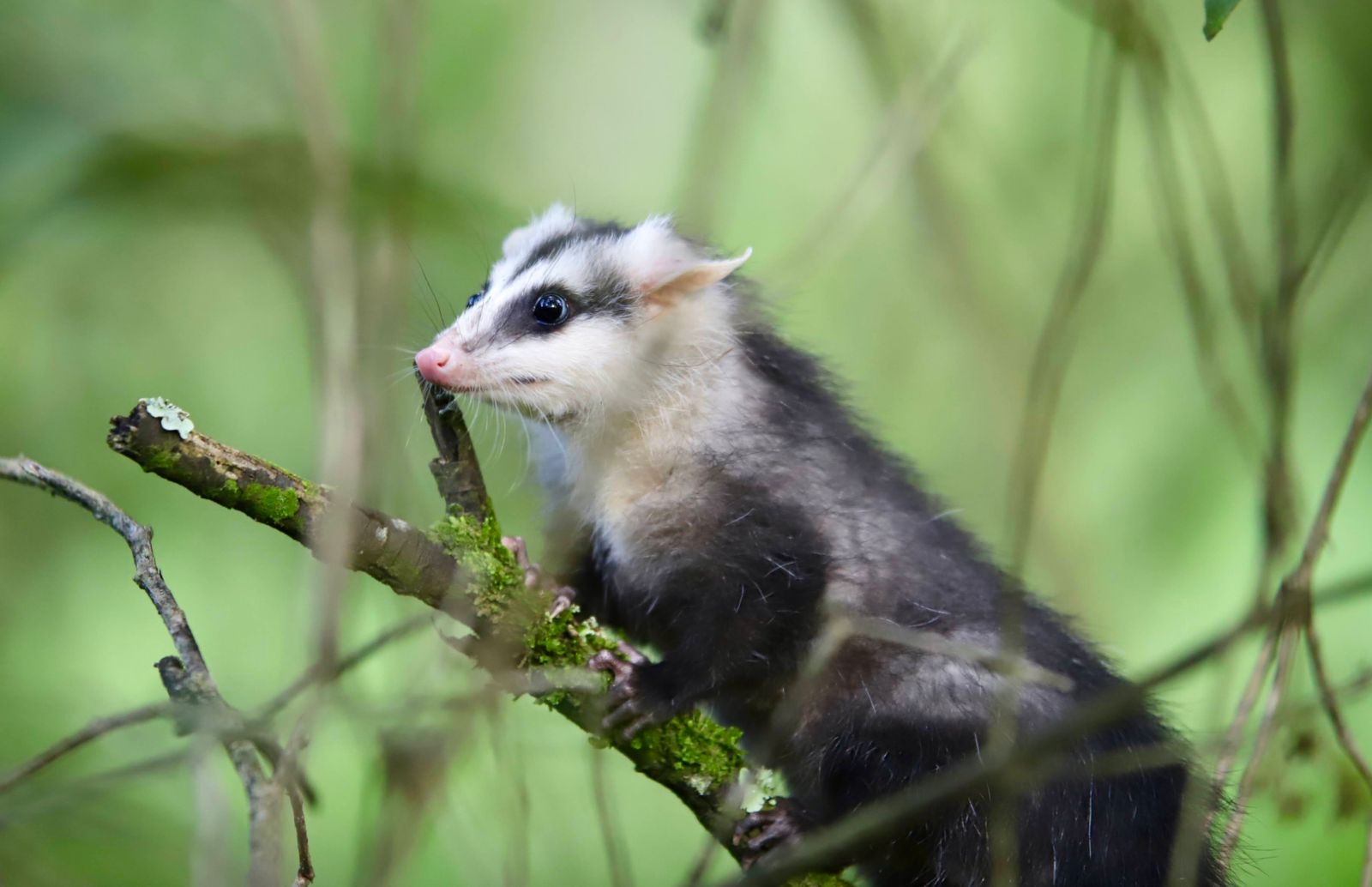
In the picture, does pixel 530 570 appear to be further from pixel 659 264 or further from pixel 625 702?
pixel 659 264

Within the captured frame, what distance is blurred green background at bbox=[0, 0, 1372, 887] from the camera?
4.32 meters

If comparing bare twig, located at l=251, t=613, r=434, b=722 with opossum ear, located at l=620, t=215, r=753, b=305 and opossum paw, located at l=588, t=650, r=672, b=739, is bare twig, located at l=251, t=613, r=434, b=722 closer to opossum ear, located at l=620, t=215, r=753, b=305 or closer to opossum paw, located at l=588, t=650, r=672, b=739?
opossum paw, located at l=588, t=650, r=672, b=739

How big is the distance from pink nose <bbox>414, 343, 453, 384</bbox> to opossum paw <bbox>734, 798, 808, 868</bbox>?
1.57 m

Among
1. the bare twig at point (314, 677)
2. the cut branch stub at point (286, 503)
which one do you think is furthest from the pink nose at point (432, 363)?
the bare twig at point (314, 677)

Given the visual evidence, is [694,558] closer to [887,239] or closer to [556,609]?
[556,609]

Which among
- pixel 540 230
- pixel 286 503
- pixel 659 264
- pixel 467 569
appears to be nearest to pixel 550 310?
pixel 659 264

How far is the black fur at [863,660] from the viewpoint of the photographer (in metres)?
3.71

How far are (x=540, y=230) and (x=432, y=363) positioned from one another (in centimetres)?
107

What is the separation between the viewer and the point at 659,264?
436 centimetres

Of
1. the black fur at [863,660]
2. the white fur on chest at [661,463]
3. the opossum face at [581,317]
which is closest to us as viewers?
the black fur at [863,660]

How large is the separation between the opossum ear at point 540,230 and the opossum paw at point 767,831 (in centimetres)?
216

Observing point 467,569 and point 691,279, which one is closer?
point 467,569

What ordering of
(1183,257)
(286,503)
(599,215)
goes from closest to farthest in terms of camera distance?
(1183,257)
(286,503)
(599,215)

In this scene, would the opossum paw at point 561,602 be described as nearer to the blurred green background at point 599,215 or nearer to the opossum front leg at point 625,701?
the opossum front leg at point 625,701
